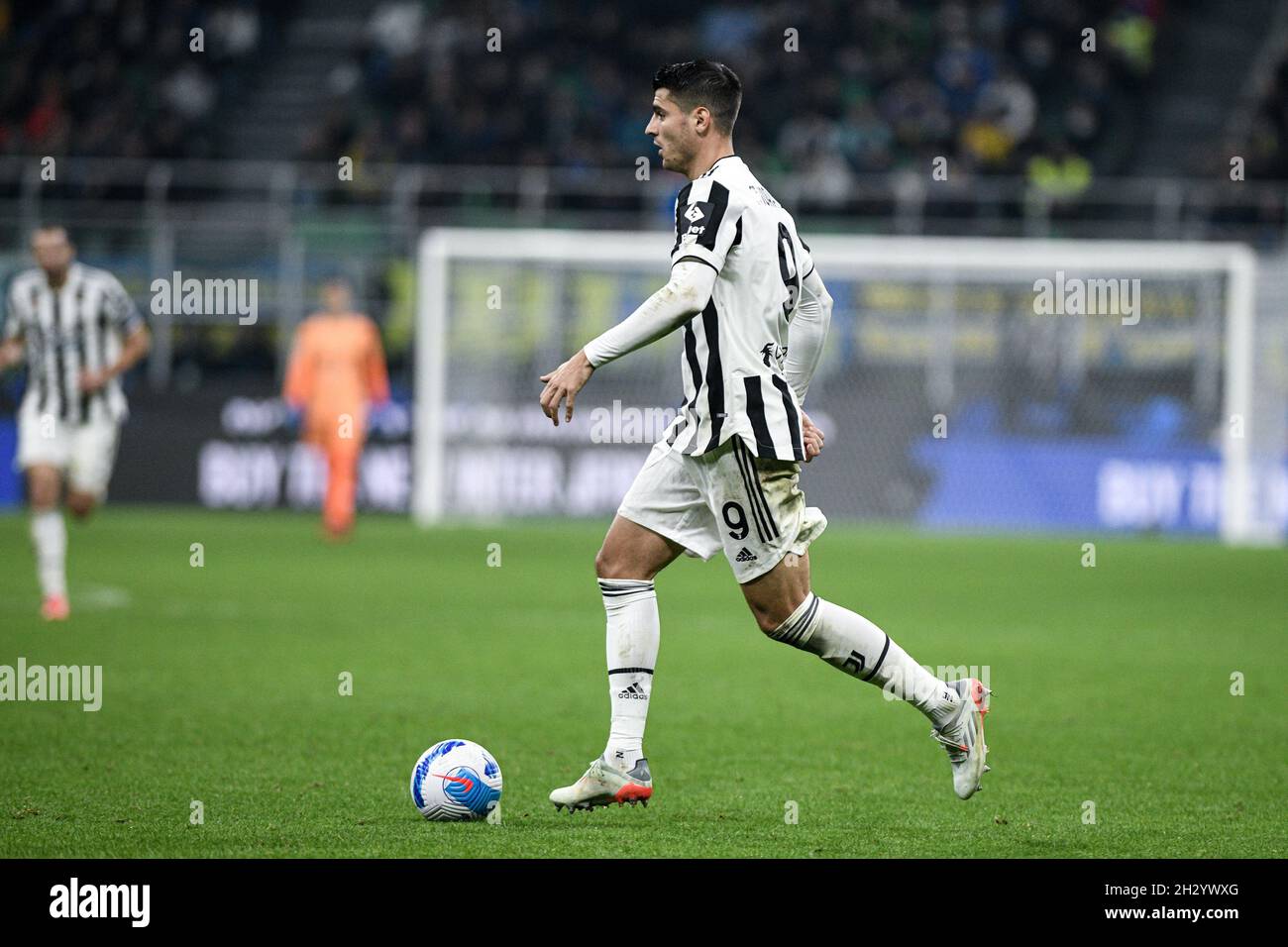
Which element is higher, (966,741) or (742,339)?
(742,339)

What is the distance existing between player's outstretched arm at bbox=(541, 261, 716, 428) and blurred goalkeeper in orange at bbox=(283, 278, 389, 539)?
41.6 feet

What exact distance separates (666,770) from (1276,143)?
1857cm

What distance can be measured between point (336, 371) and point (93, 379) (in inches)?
286

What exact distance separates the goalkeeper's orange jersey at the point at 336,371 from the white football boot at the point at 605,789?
41.4 ft

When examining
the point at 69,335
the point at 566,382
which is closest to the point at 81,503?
the point at 69,335

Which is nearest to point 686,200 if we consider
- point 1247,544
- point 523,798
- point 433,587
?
point 523,798

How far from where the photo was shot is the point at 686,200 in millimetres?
5582

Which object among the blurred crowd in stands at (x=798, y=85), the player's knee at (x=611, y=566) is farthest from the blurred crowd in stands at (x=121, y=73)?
the player's knee at (x=611, y=566)

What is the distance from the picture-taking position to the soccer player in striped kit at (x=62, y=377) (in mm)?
11102

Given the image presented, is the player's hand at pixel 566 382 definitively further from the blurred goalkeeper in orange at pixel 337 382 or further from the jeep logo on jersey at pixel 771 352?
the blurred goalkeeper in orange at pixel 337 382

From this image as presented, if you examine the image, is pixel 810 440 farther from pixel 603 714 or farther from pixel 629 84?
pixel 629 84

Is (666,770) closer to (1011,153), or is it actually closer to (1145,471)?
(1145,471)

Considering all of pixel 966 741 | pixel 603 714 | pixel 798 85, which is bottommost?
pixel 603 714

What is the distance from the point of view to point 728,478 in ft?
18.7
